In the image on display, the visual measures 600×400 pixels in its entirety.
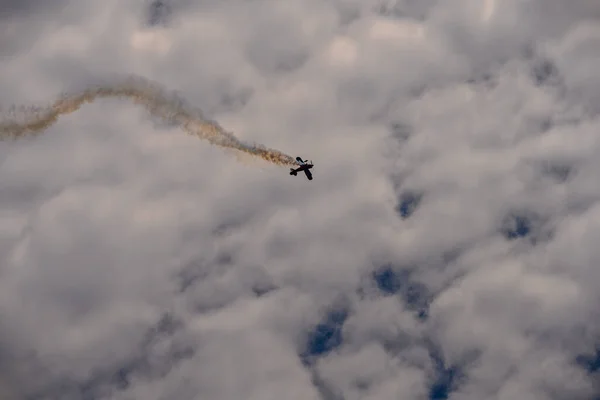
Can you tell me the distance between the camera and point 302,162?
10125 cm
